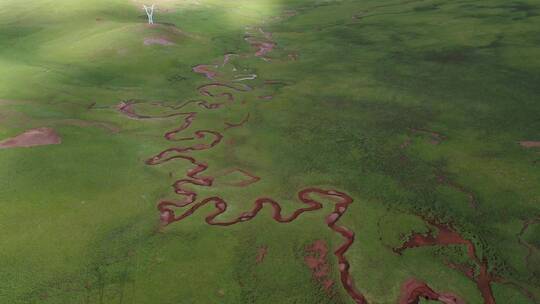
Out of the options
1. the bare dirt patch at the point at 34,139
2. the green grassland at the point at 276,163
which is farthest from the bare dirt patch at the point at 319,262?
the bare dirt patch at the point at 34,139

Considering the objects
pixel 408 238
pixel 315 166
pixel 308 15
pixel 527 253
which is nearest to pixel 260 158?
pixel 315 166

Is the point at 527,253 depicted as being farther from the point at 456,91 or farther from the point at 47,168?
the point at 47,168

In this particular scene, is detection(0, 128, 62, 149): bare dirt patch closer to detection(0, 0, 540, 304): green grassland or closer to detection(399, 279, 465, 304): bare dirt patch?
detection(0, 0, 540, 304): green grassland

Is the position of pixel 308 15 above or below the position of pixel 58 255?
above

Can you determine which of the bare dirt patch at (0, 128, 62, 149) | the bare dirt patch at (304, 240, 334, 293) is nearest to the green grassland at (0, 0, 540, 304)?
the bare dirt patch at (304, 240, 334, 293)

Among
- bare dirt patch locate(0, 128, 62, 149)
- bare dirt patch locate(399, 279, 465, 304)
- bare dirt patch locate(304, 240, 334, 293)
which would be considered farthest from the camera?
bare dirt patch locate(0, 128, 62, 149)

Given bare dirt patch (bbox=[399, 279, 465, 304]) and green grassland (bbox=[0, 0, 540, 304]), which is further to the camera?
green grassland (bbox=[0, 0, 540, 304])

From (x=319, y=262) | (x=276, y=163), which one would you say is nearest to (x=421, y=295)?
(x=319, y=262)

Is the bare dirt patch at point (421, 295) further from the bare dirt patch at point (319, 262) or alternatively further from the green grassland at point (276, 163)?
the bare dirt patch at point (319, 262)
